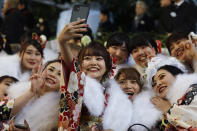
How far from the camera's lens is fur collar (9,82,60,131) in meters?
2.23

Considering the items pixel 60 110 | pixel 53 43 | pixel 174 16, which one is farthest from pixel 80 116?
pixel 174 16

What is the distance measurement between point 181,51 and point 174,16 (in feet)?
5.29

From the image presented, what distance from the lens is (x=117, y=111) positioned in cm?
228

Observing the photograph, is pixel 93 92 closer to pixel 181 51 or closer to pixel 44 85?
pixel 44 85

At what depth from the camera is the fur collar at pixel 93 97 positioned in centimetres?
215

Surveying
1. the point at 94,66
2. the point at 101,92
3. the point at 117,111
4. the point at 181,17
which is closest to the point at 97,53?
the point at 94,66

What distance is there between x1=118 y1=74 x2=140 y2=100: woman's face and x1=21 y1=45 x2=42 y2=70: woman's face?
1048 mm

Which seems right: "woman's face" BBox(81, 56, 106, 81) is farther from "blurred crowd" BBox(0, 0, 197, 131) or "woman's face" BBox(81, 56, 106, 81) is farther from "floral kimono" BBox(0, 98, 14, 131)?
"floral kimono" BBox(0, 98, 14, 131)

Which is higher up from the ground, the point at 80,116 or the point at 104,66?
the point at 104,66

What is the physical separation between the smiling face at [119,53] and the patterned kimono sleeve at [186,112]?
1248 millimetres

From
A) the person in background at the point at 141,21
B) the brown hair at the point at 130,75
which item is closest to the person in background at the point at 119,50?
the brown hair at the point at 130,75

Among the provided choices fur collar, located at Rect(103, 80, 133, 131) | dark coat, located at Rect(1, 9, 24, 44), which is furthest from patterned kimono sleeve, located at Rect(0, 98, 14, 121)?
dark coat, located at Rect(1, 9, 24, 44)

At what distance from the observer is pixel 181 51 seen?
2811mm

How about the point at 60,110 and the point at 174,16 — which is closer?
the point at 60,110
